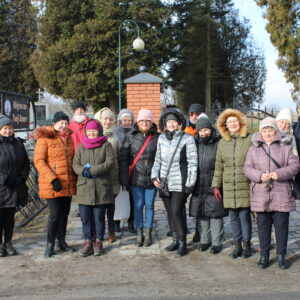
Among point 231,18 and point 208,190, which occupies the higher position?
point 231,18

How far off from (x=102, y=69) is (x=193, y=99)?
8.75 meters

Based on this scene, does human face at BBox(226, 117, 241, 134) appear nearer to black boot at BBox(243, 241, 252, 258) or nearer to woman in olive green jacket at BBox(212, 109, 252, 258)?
woman in olive green jacket at BBox(212, 109, 252, 258)

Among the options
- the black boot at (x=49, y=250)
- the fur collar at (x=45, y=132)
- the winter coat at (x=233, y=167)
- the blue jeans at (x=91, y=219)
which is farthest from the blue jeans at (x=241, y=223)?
the fur collar at (x=45, y=132)

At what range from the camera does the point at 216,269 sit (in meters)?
4.45

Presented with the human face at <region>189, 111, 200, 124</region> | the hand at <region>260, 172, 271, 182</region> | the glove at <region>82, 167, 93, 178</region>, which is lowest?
the hand at <region>260, 172, 271, 182</region>

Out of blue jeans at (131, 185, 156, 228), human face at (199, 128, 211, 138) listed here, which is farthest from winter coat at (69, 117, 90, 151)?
human face at (199, 128, 211, 138)

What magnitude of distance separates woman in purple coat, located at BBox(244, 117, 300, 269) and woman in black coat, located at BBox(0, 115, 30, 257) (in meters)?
2.71

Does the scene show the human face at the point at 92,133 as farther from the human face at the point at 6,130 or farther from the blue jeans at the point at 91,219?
the human face at the point at 6,130

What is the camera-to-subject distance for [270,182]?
4.36 m

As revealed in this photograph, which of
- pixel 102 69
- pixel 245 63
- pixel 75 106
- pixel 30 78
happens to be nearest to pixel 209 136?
pixel 75 106

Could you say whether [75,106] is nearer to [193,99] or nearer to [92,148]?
[92,148]

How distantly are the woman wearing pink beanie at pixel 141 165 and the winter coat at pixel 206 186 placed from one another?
645 millimetres

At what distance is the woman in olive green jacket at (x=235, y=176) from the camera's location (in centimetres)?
465

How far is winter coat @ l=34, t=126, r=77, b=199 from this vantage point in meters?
4.80
